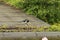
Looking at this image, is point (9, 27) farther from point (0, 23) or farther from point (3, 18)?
point (3, 18)

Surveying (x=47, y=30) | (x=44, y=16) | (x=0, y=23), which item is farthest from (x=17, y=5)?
(x=47, y=30)

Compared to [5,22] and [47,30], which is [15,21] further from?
[47,30]

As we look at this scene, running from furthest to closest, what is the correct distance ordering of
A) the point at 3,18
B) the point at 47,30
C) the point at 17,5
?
the point at 17,5
the point at 3,18
the point at 47,30

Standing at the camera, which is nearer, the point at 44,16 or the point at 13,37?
the point at 13,37

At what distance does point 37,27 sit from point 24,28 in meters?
0.41

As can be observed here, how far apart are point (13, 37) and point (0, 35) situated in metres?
0.36

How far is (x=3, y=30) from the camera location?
7504 mm

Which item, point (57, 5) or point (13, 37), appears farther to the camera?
point (57, 5)

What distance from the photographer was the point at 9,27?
781cm

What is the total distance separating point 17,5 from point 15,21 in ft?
6.99

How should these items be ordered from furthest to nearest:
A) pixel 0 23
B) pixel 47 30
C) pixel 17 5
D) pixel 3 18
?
pixel 17 5 → pixel 3 18 → pixel 0 23 → pixel 47 30

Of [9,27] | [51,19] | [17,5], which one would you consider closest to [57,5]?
[51,19]

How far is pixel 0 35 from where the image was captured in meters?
7.15

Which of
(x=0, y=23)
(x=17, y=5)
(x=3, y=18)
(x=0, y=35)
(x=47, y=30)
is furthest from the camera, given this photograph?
(x=17, y=5)
